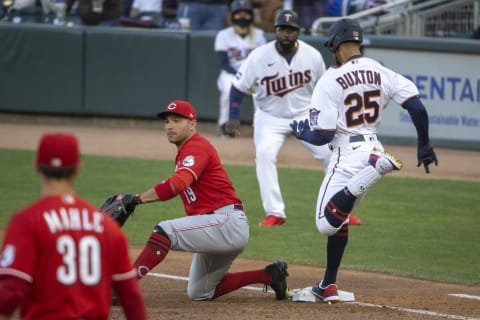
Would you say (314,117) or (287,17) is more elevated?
(287,17)

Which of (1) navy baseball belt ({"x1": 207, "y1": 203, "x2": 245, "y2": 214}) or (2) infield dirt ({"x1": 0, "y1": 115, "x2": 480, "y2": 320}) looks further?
(1) navy baseball belt ({"x1": 207, "y1": 203, "x2": 245, "y2": 214})

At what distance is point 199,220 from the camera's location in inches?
256

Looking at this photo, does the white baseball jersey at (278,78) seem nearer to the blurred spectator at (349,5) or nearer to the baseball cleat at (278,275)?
the baseball cleat at (278,275)

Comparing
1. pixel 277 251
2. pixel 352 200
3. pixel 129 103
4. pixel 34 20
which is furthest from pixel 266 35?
pixel 352 200

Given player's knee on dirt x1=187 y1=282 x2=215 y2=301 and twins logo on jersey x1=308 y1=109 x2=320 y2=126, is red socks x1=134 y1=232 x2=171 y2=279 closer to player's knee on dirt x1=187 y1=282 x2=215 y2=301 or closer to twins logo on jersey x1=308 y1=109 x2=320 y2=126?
player's knee on dirt x1=187 y1=282 x2=215 y2=301

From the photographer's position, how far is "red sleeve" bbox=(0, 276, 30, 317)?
11.7 ft

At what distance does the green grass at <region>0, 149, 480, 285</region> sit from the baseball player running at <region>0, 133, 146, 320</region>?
4676mm

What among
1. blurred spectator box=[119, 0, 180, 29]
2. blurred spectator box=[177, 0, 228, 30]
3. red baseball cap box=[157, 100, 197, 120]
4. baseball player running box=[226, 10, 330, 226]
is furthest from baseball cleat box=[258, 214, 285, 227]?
blurred spectator box=[119, 0, 180, 29]

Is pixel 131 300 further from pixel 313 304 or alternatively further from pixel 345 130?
pixel 345 130

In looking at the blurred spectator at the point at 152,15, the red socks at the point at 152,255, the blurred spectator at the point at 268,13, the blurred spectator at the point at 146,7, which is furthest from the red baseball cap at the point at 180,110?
the blurred spectator at the point at 146,7

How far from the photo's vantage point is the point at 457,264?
8539 millimetres

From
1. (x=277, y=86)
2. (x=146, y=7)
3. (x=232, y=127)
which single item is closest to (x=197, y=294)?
(x=232, y=127)

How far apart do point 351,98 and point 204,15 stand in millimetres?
10656

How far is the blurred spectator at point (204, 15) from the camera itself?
674 inches
